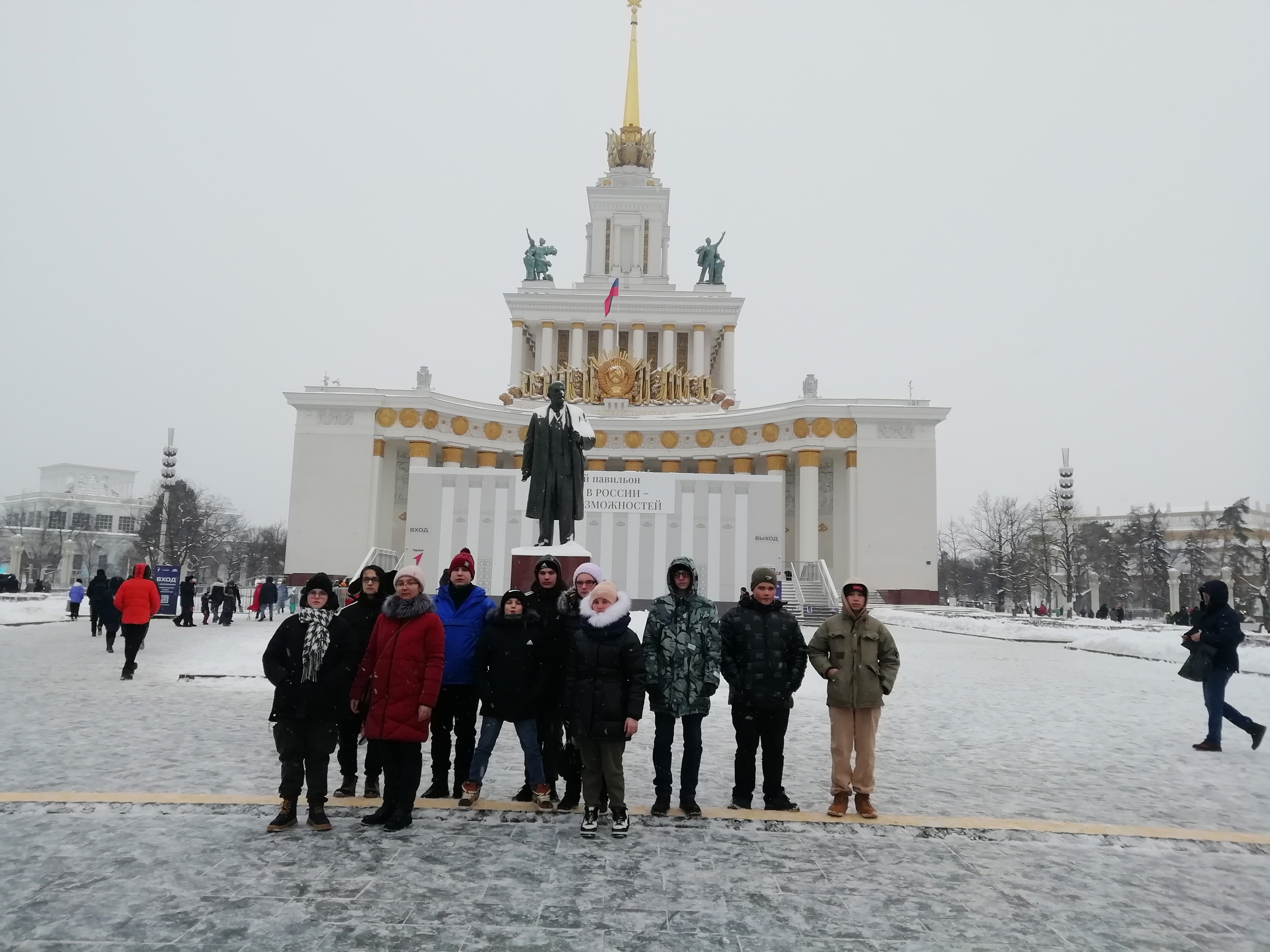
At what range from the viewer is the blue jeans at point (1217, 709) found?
7.52m

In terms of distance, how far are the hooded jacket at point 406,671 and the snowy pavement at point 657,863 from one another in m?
0.60

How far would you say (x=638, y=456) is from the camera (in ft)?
134

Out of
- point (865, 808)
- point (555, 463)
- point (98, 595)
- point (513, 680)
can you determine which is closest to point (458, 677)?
point (513, 680)

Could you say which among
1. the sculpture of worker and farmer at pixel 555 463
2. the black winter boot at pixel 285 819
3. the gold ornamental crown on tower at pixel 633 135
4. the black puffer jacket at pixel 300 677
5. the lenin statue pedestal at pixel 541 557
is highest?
the gold ornamental crown on tower at pixel 633 135

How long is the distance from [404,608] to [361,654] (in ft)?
2.15

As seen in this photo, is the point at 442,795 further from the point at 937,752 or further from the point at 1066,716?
the point at 1066,716

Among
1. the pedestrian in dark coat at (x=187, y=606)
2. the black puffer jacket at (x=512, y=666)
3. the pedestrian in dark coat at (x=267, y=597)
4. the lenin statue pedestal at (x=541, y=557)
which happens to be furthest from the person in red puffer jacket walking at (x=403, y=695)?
the pedestrian in dark coat at (x=267, y=597)

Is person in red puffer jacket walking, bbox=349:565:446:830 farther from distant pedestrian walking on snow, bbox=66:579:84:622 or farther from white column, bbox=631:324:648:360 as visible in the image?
white column, bbox=631:324:648:360

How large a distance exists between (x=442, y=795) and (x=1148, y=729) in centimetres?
736

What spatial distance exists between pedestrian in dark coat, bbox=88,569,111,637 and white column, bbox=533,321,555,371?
101 feet

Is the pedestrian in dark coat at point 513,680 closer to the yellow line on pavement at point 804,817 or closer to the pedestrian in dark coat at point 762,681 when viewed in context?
the yellow line on pavement at point 804,817

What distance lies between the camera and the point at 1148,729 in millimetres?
8586

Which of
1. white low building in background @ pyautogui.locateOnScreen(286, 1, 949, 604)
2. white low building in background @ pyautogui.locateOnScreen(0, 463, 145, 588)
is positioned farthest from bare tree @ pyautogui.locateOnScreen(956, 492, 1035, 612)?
white low building in background @ pyautogui.locateOnScreen(0, 463, 145, 588)

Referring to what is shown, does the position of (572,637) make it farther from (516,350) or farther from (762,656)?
Answer: (516,350)
